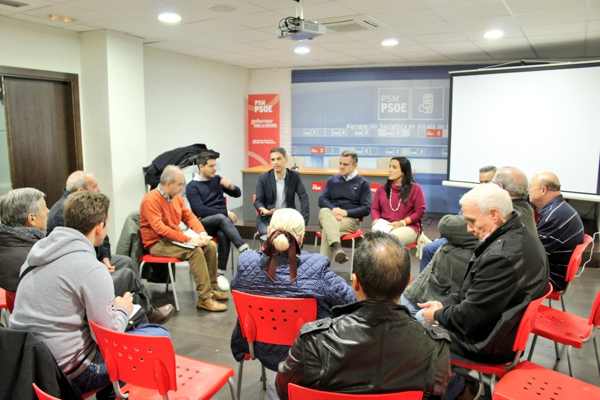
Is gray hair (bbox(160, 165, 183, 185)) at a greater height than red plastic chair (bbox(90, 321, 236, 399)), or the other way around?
gray hair (bbox(160, 165, 183, 185))

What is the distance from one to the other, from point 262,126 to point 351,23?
4.16 metres

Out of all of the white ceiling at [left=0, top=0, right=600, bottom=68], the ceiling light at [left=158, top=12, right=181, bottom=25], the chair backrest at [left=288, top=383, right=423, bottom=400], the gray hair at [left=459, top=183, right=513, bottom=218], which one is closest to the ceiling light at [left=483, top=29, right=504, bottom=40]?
the white ceiling at [left=0, top=0, right=600, bottom=68]

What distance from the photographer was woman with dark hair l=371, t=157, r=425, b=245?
441 centimetres

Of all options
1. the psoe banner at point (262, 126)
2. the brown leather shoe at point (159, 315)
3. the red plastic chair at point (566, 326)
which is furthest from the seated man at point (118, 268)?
the psoe banner at point (262, 126)

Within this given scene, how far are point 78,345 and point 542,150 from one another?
6024 mm

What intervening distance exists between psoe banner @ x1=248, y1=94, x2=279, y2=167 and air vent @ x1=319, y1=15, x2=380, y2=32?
3656 millimetres

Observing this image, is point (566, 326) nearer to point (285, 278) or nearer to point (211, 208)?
point (285, 278)

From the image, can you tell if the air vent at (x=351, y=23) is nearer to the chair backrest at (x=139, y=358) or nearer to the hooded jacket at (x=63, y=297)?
the hooded jacket at (x=63, y=297)

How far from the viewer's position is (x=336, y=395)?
121 cm

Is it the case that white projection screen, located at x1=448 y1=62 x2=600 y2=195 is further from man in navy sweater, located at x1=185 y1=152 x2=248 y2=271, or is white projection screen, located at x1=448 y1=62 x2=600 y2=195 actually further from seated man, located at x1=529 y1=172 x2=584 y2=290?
man in navy sweater, located at x1=185 y1=152 x2=248 y2=271

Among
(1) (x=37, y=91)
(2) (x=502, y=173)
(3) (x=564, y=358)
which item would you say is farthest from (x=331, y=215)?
(1) (x=37, y=91)

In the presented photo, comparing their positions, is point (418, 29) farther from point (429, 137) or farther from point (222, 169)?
point (222, 169)

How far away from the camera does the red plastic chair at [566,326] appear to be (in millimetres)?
2219

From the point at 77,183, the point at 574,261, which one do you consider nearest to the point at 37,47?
the point at 77,183
